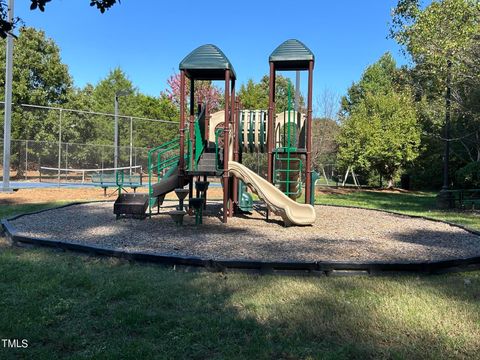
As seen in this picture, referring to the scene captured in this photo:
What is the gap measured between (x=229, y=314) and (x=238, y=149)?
25.5ft

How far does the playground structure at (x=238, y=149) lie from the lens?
30.6 feet

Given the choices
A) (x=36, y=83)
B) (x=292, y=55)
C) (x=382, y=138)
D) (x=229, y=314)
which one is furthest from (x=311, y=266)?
(x=36, y=83)

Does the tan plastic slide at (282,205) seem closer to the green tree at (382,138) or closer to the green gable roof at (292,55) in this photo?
the green gable roof at (292,55)

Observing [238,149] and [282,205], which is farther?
[238,149]

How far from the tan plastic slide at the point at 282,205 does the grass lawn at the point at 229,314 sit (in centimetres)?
390

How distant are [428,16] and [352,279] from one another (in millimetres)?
11114

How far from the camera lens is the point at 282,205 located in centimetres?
894

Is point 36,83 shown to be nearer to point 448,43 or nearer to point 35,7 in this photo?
point 448,43

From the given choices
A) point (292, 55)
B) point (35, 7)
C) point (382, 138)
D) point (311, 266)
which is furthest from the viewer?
point (382, 138)

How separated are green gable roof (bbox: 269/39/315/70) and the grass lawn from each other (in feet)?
21.1

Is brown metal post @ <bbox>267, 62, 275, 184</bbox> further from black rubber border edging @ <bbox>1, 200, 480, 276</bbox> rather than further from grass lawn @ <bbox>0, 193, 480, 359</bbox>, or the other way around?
grass lawn @ <bbox>0, 193, 480, 359</bbox>

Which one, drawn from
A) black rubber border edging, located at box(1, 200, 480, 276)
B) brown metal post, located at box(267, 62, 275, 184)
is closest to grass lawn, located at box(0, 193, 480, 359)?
black rubber border edging, located at box(1, 200, 480, 276)

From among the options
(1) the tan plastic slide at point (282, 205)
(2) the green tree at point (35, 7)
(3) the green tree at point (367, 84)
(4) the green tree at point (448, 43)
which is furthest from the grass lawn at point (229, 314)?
(3) the green tree at point (367, 84)

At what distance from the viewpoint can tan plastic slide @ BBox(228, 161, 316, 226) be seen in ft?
29.2
